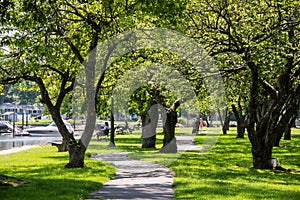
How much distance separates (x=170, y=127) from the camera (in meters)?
27.0

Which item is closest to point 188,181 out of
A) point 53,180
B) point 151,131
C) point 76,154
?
point 53,180

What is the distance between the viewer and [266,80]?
64.3 feet

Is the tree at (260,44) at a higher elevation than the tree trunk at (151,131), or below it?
higher

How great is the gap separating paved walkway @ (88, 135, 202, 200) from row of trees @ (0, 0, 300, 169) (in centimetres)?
222

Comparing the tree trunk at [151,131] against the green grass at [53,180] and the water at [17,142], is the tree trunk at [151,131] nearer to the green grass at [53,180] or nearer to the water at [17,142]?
→ the water at [17,142]

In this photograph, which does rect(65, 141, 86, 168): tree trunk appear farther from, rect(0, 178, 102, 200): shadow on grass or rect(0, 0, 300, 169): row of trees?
rect(0, 178, 102, 200): shadow on grass

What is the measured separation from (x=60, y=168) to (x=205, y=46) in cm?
654

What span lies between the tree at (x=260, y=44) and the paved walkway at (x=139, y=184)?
3847mm

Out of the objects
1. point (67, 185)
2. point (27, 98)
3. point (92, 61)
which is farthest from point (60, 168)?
point (27, 98)

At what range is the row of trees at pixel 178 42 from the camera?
15.9 metres

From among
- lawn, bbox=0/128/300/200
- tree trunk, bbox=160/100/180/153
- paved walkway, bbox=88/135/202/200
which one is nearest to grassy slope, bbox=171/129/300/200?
lawn, bbox=0/128/300/200

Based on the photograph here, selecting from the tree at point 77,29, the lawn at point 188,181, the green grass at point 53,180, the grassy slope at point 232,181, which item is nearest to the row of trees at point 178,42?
the tree at point 77,29

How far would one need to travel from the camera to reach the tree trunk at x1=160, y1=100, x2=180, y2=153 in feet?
86.8

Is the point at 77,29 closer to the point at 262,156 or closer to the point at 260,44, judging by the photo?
the point at 260,44
